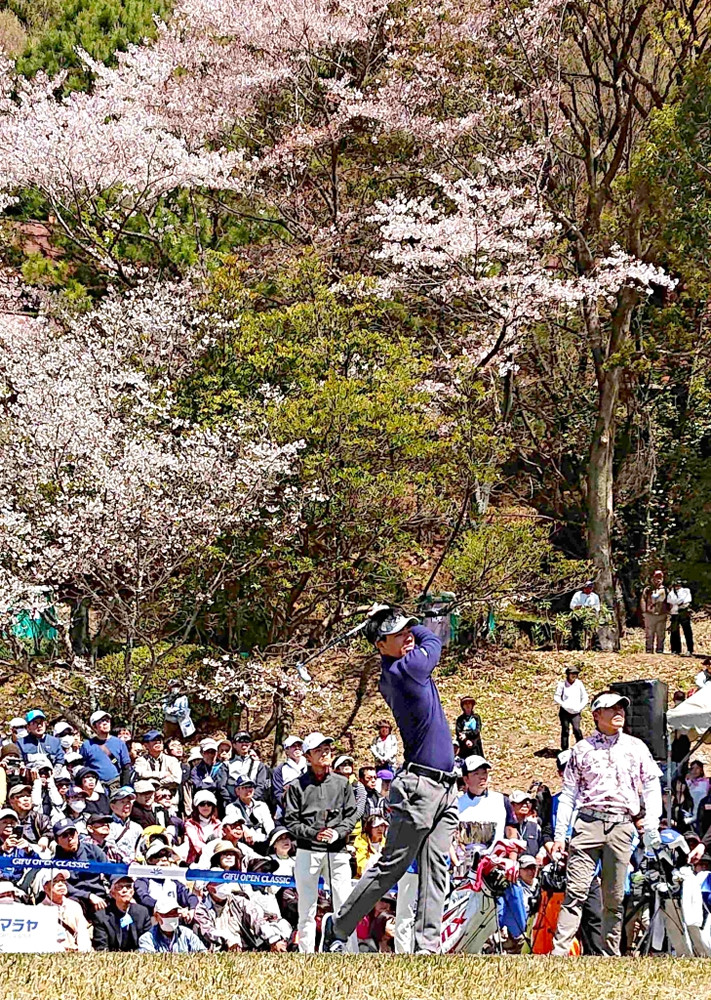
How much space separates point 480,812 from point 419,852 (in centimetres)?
309

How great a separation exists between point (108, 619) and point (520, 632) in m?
7.50

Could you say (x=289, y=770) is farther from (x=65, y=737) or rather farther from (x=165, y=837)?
(x=65, y=737)

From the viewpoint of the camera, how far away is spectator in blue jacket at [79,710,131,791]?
36.8 ft

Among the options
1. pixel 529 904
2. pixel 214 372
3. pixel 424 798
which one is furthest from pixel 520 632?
pixel 424 798

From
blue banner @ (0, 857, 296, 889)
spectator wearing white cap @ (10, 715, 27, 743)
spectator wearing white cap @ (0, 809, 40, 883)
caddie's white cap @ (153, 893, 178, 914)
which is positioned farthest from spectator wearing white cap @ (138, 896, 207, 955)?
spectator wearing white cap @ (10, 715, 27, 743)

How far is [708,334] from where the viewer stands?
21.4 m

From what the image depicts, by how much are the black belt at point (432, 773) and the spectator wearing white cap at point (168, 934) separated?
6.47 ft

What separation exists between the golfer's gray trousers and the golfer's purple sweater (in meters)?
0.12

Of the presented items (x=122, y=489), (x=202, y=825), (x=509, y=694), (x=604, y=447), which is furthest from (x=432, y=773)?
(x=604, y=447)

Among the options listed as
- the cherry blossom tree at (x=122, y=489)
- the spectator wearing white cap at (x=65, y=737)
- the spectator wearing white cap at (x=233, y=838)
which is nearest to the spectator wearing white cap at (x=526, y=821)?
the spectator wearing white cap at (x=233, y=838)

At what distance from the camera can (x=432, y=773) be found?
19.9 feet

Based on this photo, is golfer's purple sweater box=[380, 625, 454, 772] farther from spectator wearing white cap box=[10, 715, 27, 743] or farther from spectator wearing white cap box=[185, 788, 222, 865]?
spectator wearing white cap box=[10, 715, 27, 743]

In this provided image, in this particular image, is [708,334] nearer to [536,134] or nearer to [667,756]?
[536,134]

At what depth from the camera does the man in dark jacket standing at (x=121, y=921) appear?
728 centimetres
